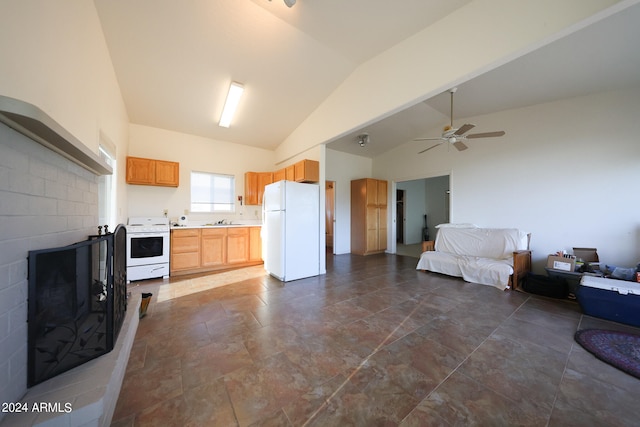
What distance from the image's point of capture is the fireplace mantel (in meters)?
0.85

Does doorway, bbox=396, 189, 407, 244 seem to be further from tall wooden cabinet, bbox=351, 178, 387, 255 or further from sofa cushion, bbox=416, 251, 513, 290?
sofa cushion, bbox=416, 251, 513, 290

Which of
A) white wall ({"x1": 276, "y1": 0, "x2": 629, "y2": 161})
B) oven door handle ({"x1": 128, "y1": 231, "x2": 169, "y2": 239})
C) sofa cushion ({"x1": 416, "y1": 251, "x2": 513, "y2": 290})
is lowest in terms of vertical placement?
sofa cushion ({"x1": 416, "y1": 251, "x2": 513, "y2": 290})

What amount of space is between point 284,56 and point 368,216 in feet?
14.2

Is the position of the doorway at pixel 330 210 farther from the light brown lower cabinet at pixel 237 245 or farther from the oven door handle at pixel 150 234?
the oven door handle at pixel 150 234

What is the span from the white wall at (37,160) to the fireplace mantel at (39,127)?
4cm

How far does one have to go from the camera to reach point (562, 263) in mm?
3256

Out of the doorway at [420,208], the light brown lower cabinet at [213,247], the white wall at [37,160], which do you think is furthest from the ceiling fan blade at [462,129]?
the light brown lower cabinet at [213,247]

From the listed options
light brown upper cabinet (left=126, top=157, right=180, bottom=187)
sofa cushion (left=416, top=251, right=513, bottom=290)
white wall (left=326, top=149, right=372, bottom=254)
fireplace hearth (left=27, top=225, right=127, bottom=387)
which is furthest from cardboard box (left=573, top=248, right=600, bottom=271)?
light brown upper cabinet (left=126, top=157, right=180, bottom=187)

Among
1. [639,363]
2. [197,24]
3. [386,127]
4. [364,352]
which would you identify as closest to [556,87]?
[386,127]

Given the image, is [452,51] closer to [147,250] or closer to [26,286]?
[26,286]

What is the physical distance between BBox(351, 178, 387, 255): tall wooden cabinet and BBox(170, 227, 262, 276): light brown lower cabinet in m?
2.92

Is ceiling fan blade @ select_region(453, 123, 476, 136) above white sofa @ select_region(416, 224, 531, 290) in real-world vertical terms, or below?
above

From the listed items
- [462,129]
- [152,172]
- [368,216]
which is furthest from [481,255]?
[152,172]

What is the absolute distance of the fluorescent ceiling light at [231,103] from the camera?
11.4ft
